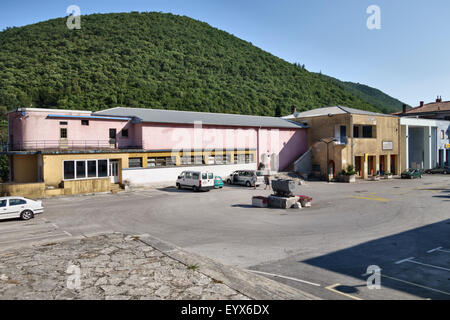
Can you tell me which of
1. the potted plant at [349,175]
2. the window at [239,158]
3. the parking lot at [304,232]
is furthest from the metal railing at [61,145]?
the potted plant at [349,175]

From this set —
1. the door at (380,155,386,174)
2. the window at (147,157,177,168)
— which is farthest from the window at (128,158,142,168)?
A: the door at (380,155,386,174)

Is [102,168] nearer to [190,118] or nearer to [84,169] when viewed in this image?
[84,169]

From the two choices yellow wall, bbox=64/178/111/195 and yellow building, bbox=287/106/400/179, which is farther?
yellow building, bbox=287/106/400/179

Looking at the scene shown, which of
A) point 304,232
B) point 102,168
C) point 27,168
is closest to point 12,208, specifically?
point 102,168

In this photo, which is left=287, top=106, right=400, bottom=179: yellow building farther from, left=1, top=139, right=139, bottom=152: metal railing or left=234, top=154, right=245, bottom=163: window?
left=1, top=139, right=139, bottom=152: metal railing

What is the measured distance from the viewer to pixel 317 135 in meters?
46.3

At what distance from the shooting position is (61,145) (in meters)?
30.6

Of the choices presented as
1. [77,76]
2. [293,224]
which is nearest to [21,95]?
[77,76]

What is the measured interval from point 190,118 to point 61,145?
1436cm

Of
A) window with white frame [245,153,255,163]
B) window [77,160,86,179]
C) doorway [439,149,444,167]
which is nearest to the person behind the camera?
window [77,160,86,179]

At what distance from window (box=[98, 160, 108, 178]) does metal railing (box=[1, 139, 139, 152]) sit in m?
3.42

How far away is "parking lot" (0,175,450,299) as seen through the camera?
933 centimetres

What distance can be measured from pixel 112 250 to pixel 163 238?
Answer: 3.06 metres

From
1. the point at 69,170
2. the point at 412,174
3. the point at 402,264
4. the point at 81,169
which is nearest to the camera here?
the point at 402,264
